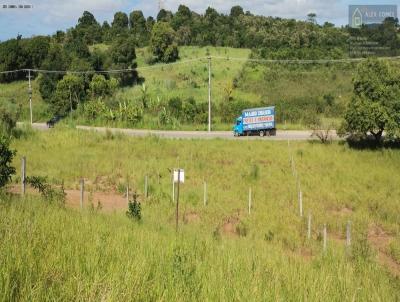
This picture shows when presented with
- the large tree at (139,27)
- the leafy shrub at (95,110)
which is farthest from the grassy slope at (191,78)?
the large tree at (139,27)

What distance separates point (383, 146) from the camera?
1221 inches

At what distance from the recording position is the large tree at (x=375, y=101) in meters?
29.3

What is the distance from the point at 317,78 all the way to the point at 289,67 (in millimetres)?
5995

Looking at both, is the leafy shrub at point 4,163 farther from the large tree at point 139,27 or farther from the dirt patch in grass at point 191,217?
the large tree at point 139,27

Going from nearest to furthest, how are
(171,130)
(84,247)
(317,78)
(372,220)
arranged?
(84,247) → (372,220) → (171,130) → (317,78)

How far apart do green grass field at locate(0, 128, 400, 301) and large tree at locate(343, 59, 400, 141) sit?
1.78 metres

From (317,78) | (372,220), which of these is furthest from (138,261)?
(317,78)

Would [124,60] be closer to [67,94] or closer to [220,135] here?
[67,94]

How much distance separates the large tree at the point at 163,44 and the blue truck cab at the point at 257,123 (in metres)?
33.6

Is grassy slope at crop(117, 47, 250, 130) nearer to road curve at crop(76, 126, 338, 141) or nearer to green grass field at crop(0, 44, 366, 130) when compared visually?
green grass field at crop(0, 44, 366, 130)

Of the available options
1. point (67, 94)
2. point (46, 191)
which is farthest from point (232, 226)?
point (67, 94)

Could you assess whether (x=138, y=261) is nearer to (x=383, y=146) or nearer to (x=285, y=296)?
(x=285, y=296)

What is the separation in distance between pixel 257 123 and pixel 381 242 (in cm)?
2636

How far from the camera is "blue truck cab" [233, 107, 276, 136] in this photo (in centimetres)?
4178
